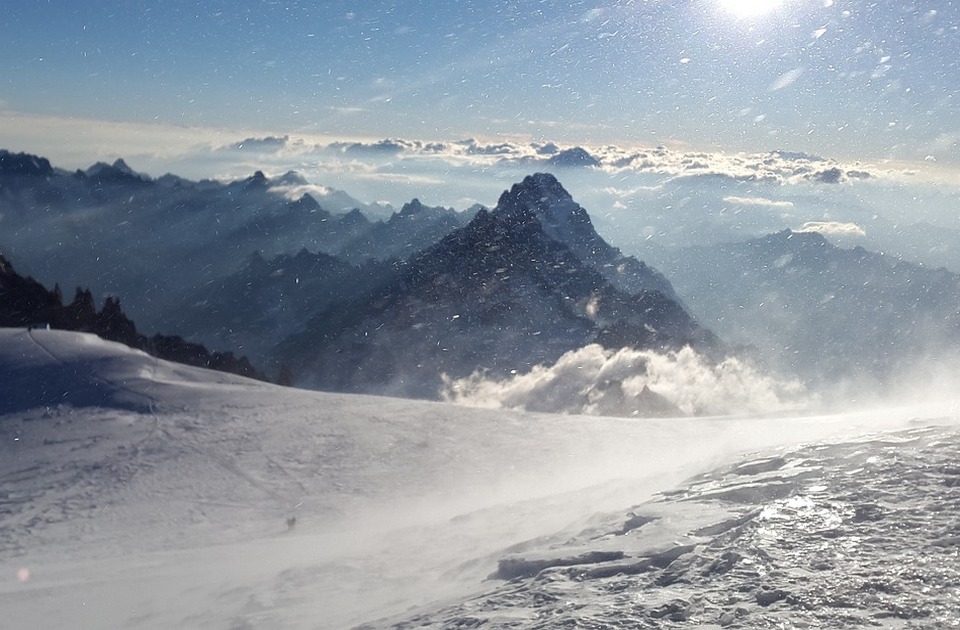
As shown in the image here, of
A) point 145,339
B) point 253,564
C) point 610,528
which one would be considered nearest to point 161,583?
point 253,564

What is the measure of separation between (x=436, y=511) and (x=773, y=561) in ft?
31.4

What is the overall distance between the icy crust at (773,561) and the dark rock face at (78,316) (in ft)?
256

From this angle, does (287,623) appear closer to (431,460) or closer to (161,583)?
(161,583)

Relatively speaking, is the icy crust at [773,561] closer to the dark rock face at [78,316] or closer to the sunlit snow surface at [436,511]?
the sunlit snow surface at [436,511]

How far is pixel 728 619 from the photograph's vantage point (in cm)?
739

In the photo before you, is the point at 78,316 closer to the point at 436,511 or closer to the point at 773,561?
the point at 436,511

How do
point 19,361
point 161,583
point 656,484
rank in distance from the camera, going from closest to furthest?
1. point 161,583
2. point 656,484
3. point 19,361

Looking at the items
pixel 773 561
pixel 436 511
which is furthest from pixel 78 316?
pixel 773 561

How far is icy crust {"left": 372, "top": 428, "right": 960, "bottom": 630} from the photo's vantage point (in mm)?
7316

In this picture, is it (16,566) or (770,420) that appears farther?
(770,420)

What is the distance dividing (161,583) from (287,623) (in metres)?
3.61

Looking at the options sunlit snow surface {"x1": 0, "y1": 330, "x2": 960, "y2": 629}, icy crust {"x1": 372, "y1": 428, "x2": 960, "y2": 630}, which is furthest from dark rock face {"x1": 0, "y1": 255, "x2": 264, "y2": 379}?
icy crust {"x1": 372, "y1": 428, "x2": 960, "y2": 630}

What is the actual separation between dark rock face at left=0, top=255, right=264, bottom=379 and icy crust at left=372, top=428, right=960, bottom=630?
77984mm

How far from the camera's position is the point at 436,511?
16.8m
